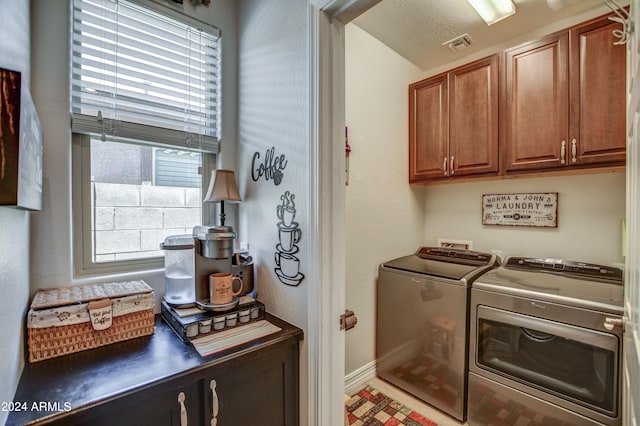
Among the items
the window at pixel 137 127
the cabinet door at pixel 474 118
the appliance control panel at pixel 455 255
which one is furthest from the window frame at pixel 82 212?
the cabinet door at pixel 474 118

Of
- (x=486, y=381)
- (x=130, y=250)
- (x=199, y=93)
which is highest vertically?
(x=199, y=93)

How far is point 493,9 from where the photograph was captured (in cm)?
182

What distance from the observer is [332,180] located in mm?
1135

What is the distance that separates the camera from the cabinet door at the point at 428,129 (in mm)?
2250

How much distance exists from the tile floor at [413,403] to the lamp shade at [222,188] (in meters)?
1.77

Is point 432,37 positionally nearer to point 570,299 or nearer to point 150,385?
point 570,299

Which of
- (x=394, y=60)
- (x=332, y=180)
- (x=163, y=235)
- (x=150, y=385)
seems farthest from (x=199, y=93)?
(x=394, y=60)

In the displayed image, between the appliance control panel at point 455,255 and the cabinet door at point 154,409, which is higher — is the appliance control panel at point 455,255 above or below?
above

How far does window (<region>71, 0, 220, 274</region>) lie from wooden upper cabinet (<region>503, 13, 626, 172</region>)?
197cm

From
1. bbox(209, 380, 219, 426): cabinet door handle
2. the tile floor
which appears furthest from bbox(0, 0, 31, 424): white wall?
the tile floor

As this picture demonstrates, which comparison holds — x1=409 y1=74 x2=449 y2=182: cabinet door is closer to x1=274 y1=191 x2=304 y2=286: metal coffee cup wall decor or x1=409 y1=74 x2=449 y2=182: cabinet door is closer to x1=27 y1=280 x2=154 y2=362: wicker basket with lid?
x1=274 y1=191 x2=304 y2=286: metal coffee cup wall decor

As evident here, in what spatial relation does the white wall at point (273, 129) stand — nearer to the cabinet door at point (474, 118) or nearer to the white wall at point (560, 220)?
the cabinet door at point (474, 118)

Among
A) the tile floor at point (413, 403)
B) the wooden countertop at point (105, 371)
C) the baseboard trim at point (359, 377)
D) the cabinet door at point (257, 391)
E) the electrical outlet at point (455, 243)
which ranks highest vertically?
the electrical outlet at point (455, 243)

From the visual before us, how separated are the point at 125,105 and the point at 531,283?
241cm
